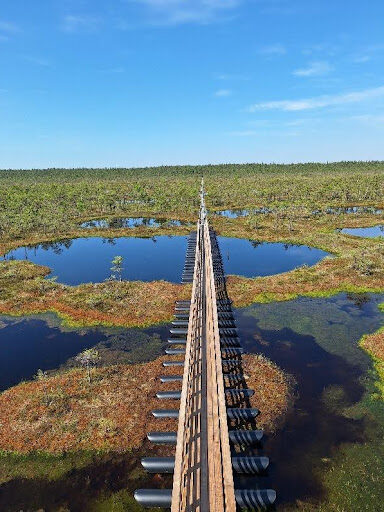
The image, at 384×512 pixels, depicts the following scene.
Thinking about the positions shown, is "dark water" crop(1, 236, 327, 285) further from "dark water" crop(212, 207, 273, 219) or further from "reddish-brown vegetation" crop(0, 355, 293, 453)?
"dark water" crop(212, 207, 273, 219)

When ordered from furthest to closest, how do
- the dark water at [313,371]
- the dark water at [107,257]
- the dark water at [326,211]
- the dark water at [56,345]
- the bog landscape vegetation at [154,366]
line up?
the dark water at [326,211] → the dark water at [107,257] → the dark water at [56,345] → the dark water at [313,371] → the bog landscape vegetation at [154,366]

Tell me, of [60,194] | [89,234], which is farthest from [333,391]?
[60,194]

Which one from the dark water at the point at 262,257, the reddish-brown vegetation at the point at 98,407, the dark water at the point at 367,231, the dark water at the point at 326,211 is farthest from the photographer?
the dark water at the point at 326,211

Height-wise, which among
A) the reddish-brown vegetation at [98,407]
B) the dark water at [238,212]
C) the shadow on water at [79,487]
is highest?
the dark water at [238,212]

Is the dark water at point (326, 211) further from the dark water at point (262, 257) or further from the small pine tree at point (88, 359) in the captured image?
the small pine tree at point (88, 359)

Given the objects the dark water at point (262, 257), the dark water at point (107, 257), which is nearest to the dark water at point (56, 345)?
the dark water at point (107, 257)

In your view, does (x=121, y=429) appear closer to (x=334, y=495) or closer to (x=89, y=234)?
(x=334, y=495)
